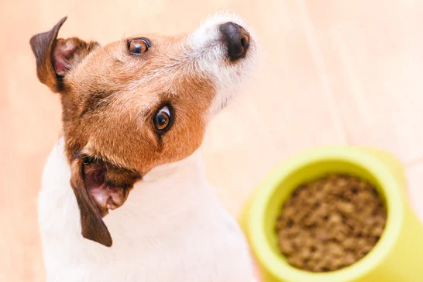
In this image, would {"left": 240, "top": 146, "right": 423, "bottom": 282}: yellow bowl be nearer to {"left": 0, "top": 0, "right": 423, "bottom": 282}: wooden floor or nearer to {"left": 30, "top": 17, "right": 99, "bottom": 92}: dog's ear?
{"left": 0, "top": 0, "right": 423, "bottom": 282}: wooden floor

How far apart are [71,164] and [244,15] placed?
1.55m

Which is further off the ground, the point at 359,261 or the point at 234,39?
the point at 234,39

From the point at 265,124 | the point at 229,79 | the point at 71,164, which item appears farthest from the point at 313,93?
the point at 71,164

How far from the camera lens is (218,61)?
1.77 m

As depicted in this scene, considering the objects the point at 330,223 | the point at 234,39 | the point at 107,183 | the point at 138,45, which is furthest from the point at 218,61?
the point at 330,223

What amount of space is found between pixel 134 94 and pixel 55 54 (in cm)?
37

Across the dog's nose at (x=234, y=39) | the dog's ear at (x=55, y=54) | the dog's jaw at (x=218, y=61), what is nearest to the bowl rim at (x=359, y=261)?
the dog's jaw at (x=218, y=61)

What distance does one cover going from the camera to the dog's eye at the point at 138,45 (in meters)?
1.75

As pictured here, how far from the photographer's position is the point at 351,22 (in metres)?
2.75

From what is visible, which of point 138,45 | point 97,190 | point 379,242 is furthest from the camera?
point 379,242

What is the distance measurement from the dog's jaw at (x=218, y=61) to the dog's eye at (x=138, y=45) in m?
0.14

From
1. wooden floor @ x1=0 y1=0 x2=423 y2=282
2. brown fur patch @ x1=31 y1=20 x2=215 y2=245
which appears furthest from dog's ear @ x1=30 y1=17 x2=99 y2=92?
wooden floor @ x1=0 y1=0 x2=423 y2=282

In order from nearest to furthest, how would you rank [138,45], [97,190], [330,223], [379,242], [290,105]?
1. [97,190]
2. [138,45]
3. [379,242]
4. [330,223]
5. [290,105]

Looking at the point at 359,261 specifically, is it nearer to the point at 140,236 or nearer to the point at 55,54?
the point at 140,236
